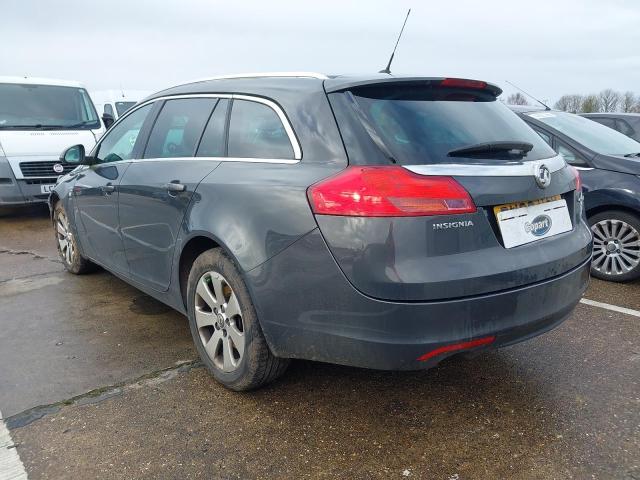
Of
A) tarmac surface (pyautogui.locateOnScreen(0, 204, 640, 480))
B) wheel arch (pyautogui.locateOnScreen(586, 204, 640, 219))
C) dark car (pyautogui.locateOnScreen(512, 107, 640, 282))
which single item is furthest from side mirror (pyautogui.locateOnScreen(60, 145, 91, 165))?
wheel arch (pyautogui.locateOnScreen(586, 204, 640, 219))

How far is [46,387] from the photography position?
9.70 ft

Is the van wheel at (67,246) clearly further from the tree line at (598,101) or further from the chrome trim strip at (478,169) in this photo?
the tree line at (598,101)

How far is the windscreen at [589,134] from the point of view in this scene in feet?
16.2

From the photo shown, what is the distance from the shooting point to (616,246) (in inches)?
183

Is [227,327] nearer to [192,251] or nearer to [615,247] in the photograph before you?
[192,251]

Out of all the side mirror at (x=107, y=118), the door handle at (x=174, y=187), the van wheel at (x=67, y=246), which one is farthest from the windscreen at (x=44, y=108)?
the door handle at (x=174, y=187)

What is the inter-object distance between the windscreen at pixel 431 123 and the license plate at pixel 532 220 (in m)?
0.25

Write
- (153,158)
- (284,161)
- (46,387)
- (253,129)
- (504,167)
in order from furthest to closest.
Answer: (153,158) < (46,387) < (253,129) < (284,161) < (504,167)

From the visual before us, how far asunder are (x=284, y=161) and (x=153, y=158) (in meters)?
1.35

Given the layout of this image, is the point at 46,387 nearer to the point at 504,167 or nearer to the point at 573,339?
the point at 504,167

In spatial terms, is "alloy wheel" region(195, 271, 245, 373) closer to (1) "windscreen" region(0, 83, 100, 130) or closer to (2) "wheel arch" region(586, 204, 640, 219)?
(2) "wheel arch" region(586, 204, 640, 219)

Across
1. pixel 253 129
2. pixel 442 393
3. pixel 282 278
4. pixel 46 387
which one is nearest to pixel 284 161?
pixel 253 129

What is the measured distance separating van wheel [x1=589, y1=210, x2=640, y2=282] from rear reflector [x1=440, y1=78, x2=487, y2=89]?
2591 millimetres

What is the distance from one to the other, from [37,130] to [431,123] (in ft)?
25.3
